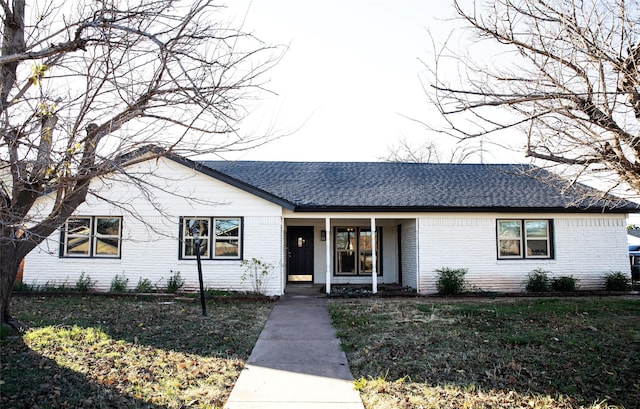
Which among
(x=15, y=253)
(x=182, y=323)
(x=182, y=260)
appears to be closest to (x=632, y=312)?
(x=182, y=323)

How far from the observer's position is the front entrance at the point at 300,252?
16.8 metres

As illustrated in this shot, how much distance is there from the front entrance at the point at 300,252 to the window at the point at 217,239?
3649mm

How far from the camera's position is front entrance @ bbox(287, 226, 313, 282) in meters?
16.8

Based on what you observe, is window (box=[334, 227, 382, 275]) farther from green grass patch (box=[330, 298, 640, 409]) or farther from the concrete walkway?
the concrete walkway

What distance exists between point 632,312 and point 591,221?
16.3 feet

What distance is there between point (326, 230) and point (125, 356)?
841 centimetres

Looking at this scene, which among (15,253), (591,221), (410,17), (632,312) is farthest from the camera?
(591,221)

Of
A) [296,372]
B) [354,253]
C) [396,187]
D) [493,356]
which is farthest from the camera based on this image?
[354,253]

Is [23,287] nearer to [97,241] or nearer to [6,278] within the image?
[97,241]

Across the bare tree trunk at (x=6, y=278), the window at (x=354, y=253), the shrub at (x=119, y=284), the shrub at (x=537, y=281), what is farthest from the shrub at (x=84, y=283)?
the shrub at (x=537, y=281)

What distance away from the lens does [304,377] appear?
563 cm

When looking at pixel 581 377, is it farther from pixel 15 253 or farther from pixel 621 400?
pixel 15 253

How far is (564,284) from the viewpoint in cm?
1383

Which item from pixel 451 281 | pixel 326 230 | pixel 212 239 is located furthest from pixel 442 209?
pixel 212 239
